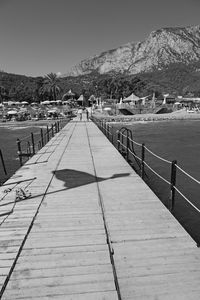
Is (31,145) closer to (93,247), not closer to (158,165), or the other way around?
(158,165)

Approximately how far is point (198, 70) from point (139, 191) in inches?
7686

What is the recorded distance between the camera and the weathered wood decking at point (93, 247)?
340 cm

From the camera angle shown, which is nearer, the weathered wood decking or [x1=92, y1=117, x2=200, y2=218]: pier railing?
the weathered wood decking

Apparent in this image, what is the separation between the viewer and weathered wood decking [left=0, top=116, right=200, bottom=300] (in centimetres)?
340

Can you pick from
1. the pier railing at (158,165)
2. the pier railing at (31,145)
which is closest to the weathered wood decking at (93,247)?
the pier railing at (158,165)

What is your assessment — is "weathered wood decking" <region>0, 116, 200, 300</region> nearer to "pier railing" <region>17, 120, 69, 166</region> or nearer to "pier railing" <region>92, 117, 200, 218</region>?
"pier railing" <region>92, 117, 200, 218</region>

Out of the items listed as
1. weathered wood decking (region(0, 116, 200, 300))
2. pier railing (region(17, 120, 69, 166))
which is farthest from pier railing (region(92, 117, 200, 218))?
pier railing (region(17, 120, 69, 166))

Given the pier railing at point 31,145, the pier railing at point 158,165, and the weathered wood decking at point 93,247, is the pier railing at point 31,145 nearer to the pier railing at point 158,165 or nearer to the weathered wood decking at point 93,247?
the pier railing at point 158,165

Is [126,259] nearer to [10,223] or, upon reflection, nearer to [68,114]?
[10,223]

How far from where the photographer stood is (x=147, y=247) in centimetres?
433

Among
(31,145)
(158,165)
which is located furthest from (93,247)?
(31,145)

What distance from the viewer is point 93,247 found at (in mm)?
4363

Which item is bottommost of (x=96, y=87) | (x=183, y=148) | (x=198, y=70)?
(x=183, y=148)

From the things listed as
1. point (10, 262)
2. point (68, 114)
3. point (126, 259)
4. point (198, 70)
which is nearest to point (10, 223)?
point (10, 262)
